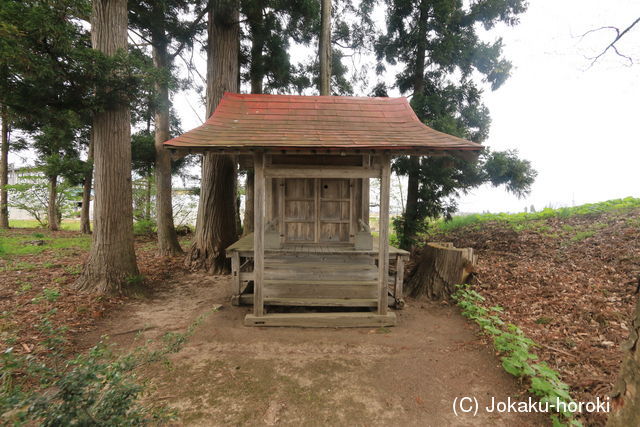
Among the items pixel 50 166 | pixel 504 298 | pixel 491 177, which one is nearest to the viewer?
pixel 504 298

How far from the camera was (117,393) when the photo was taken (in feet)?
5.32

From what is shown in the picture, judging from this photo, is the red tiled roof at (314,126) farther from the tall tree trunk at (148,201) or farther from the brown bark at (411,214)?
the tall tree trunk at (148,201)

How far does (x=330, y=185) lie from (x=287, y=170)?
81.7 inches

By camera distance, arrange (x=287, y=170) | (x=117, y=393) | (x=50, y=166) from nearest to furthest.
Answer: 1. (x=117, y=393)
2. (x=287, y=170)
3. (x=50, y=166)

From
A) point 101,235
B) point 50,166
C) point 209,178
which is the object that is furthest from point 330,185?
point 50,166

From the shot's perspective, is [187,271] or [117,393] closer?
[117,393]

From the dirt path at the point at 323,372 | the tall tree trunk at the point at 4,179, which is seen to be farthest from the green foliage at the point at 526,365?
the tall tree trunk at the point at 4,179

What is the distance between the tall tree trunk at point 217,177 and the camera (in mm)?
7047

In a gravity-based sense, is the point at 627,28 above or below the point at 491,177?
above

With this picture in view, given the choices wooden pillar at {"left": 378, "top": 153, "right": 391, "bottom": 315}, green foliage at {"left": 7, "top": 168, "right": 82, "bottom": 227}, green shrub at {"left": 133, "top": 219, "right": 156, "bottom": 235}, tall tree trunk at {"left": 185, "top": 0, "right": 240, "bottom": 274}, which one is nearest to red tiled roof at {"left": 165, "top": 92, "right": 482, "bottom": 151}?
wooden pillar at {"left": 378, "top": 153, "right": 391, "bottom": 315}

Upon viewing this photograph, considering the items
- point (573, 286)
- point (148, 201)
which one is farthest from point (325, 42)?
point (148, 201)

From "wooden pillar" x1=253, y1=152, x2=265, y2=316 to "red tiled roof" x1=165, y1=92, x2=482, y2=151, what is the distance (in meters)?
0.44

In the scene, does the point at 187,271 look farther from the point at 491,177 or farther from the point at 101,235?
the point at 491,177

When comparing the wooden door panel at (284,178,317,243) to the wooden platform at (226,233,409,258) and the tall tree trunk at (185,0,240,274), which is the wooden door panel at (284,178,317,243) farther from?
the tall tree trunk at (185,0,240,274)
